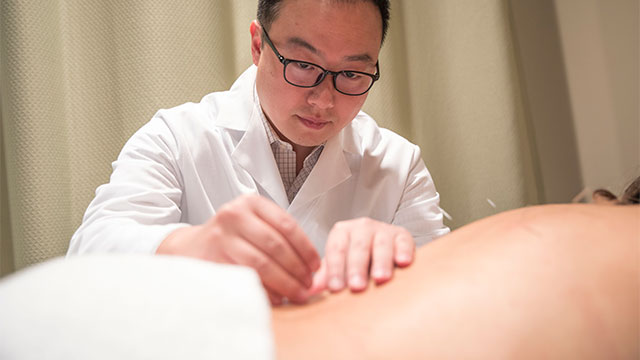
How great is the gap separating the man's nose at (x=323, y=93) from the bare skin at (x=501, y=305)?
683 mm

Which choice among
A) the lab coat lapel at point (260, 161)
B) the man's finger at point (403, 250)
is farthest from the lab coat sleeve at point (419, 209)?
the man's finger at point (403, 250)

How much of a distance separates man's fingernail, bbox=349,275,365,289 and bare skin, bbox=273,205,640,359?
0.04ft

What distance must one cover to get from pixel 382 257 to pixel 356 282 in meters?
0.06

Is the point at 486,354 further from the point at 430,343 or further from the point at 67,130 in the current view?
the point at 67,130

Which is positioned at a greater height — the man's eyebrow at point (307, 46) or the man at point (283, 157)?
the man's eyebrow at point (307, 46)

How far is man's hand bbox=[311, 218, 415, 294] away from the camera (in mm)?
648

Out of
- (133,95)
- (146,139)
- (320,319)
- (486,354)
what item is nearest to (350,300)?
(320,319)

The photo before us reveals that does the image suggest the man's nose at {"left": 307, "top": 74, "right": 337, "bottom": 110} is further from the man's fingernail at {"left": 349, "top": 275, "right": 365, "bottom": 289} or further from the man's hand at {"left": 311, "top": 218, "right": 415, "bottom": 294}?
Answer: the man's fingernail at {"left": 349, "top": 275, "right": 365, "bottom": 289}

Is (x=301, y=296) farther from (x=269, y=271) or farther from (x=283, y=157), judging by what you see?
(x=283, y=157)

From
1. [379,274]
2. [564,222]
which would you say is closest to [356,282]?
[379,274]

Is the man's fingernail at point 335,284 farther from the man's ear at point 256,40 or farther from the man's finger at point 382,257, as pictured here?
the man's ear at point 256,40

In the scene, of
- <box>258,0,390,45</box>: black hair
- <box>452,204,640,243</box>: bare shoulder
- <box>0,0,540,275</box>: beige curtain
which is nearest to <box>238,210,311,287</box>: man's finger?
<box>452,204,640,243</box>: bare shoulder

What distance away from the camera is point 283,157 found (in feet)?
4.81

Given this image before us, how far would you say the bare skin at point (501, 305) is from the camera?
1.64 feet
